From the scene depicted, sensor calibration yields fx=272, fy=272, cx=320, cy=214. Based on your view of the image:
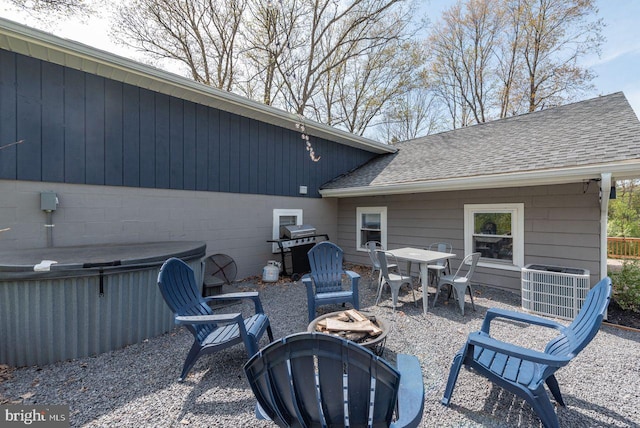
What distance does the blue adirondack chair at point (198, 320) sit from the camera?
2455 mm

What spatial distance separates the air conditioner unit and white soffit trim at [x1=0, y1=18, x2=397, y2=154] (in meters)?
5.47

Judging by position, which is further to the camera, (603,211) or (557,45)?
(557,45)

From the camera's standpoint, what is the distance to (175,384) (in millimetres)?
2441

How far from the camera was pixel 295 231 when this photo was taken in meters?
6.57

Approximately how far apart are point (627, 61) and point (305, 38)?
9.60 metres

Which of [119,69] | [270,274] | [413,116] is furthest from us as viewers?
[413,116]

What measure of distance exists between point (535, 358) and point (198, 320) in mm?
2531

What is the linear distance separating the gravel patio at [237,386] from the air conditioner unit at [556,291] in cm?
44

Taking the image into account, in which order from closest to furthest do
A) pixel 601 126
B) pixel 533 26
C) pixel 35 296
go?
pixel 35 296, pixel 601 126, pixel 533 26

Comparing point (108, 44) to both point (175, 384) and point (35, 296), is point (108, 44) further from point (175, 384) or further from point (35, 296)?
point (175, 384)

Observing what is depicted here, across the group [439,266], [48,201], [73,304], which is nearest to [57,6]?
[48,201]

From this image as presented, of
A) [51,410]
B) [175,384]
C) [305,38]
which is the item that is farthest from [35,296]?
[305,38]

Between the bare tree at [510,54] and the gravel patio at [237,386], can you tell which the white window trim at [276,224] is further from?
the bare tree at [510,54]

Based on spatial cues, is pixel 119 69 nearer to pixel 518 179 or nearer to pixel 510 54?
pixel 518 179
